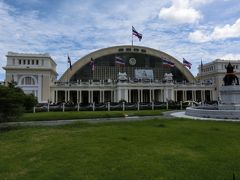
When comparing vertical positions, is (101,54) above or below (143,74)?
above

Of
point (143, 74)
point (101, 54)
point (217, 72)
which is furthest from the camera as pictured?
point (101, 54)

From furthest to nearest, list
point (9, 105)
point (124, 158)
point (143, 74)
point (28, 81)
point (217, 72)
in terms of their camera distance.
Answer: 1. point (217, 72)
2. point (143, 74)
3. point (28, 81)
4. point (9, 105)
5. point (124, 158)

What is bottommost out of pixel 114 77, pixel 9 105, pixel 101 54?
pixel 9 105

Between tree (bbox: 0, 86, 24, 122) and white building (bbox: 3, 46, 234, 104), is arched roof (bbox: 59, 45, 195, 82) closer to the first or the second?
white building (bbox: 3, 46, 234, 104)

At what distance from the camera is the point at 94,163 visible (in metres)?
9.80

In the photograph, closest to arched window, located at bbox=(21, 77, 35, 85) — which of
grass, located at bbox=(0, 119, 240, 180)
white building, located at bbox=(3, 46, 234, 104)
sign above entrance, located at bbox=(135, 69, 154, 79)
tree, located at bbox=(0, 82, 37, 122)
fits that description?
white building, located at bbox=(3, 46, 234, 104)

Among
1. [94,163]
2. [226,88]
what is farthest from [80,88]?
[94,163]

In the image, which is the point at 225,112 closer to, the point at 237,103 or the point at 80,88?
the point at 237,103

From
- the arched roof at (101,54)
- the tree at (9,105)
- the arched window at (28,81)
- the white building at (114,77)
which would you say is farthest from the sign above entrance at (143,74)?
the tree at (9,105)

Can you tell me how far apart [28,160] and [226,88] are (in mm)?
30031

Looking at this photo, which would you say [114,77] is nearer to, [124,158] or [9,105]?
A: [9,105]

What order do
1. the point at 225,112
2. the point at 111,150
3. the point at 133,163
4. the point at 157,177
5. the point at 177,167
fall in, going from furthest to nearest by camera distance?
the point at 225,112
the point at 111,150
the point at 133,163
the point at 177,167
the point at 157,177

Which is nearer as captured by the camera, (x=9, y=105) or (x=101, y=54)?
(x=9, y=105)

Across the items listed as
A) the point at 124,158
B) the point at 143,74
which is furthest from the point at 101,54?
the point at 124,158
